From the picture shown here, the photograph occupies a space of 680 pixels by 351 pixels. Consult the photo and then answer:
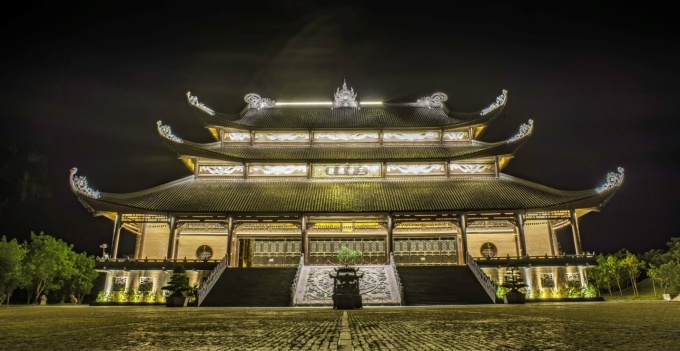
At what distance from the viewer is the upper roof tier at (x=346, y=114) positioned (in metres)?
28.5

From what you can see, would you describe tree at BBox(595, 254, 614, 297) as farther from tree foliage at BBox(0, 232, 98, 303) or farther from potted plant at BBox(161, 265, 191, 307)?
tree foliage at BBox(0, 232, 98, 303)

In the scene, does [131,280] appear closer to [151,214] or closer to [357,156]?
[151,214]

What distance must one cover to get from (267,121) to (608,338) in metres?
28.6

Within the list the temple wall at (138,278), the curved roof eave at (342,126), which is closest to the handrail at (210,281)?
the temple wall at (138,278)

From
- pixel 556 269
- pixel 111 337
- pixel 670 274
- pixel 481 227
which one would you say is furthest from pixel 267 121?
pixel 670 274

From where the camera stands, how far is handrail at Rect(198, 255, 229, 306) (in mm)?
16403

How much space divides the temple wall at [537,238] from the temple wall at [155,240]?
76.3ft

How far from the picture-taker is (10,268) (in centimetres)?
2891

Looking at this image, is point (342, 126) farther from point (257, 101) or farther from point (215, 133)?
point (215, 133)

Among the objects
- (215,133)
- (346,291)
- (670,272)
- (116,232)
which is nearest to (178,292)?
(346,291)

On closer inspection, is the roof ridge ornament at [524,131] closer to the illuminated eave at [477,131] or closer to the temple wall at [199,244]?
the illuminated eave at [477,131]

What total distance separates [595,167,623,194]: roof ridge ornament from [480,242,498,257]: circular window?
6788 mm

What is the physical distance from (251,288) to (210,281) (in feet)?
6.25

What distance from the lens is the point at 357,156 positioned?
2722 centimetres
